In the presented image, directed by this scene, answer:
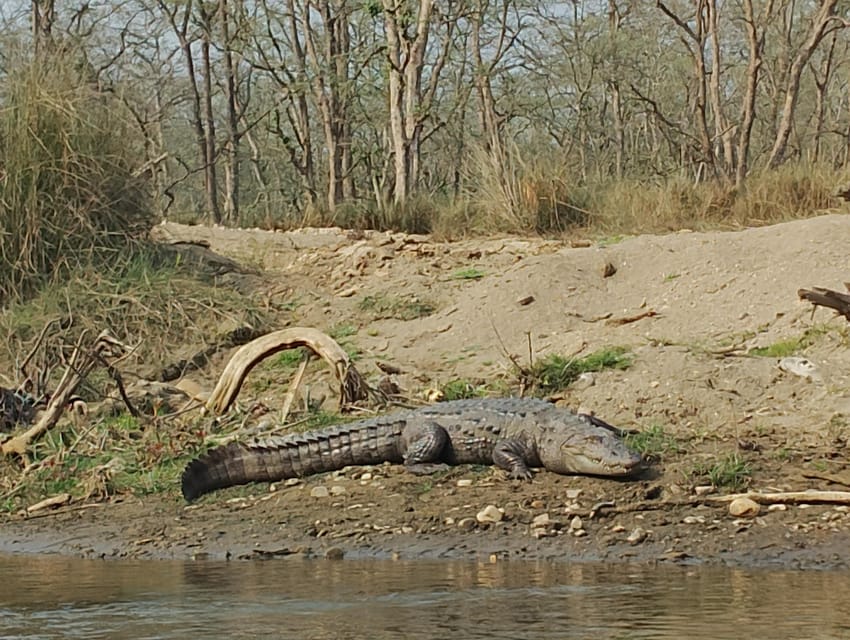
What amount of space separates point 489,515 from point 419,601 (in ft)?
4.78

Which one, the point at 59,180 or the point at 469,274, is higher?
the point at 59,180

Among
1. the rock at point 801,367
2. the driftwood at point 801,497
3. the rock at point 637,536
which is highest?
the rock at point 801,367

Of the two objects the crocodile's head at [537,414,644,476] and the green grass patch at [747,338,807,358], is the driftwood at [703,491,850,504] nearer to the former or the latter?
the crocodile's head at [537,414,644,476]

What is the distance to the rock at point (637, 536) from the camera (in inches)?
214

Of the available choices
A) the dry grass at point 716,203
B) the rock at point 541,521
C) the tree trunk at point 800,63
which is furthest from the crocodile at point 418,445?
the tree trunk at point 800,63

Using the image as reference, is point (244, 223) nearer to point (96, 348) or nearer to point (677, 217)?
point (677, 217)

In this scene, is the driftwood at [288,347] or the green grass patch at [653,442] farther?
the driftwood at [288,347]

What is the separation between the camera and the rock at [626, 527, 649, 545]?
214 inches

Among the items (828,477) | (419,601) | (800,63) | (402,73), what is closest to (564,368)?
(828,477)

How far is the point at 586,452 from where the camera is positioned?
6203 mm

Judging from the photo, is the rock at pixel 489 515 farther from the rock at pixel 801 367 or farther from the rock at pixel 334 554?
the rock at pixel 801 367

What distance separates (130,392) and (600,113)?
31168 mm

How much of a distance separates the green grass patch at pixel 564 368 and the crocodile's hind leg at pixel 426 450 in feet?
4.58

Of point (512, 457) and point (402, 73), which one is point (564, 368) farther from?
point (402, 73)
